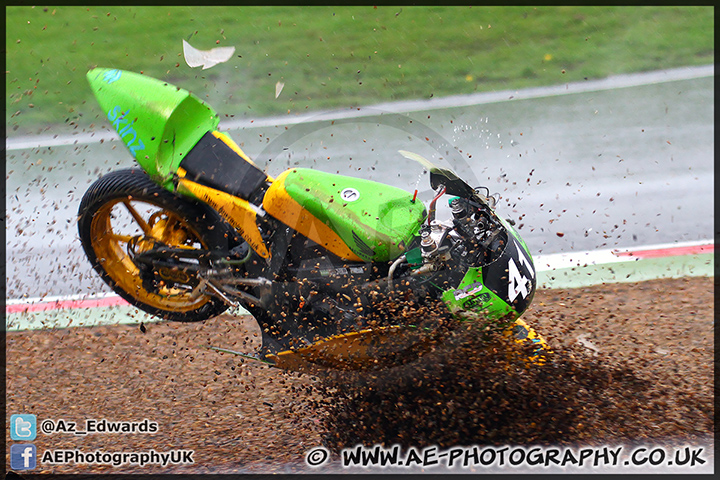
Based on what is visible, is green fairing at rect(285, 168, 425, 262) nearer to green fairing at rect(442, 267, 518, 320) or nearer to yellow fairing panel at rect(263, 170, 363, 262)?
yellow fairing panel at rect(263, 170, 363, 262)

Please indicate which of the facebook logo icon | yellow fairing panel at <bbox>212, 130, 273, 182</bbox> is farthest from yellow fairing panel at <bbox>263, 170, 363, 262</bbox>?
the facebook logo icon

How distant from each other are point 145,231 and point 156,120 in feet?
2.25

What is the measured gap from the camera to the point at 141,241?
12.5 ft

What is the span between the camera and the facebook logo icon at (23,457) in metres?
3.37

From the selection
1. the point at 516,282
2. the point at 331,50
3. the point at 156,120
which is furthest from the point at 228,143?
the point at 331,50

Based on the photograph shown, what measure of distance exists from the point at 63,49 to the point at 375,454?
7772 mm

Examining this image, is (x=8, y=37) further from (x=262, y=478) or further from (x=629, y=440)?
(x=629, y=440)

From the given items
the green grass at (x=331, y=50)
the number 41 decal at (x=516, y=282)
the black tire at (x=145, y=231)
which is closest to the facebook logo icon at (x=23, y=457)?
the black tire at (x=145, y=231)

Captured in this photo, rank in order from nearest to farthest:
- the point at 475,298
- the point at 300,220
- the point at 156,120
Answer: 1. the point at 475,298
2. the point at 300,220
3. the point at 156,120

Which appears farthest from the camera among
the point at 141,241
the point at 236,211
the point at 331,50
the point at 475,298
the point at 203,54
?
the point at 331,50

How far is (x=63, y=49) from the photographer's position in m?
8.96

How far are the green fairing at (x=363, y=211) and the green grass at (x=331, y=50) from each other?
14.8 feet

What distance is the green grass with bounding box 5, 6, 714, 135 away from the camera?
7652mm

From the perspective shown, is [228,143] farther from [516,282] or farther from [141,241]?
[516,282]
